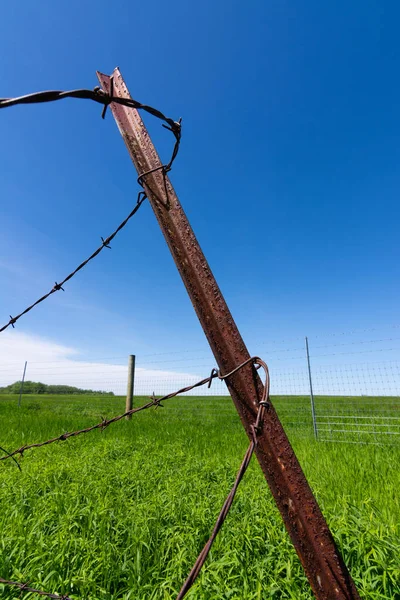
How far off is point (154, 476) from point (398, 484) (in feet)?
8.90

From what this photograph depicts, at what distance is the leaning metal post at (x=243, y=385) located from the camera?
1.02 m

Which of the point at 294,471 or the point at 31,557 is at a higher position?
the point at 294,471

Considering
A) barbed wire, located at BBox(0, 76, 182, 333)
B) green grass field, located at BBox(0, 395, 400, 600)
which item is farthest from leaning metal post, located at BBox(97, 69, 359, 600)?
green grass field, located at BBox(0, 395, 400, 600)

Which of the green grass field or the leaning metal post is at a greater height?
the leaning metal post

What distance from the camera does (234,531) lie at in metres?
2.42

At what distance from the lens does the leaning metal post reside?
40.1 inches

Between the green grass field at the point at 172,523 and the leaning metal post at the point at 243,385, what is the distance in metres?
1.08

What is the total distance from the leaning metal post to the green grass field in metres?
1.08

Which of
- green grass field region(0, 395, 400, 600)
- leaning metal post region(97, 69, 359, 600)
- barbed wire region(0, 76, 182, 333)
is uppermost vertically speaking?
barbed wire region(0, 76, 182, 333)

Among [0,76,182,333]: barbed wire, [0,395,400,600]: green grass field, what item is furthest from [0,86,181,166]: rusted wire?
[0,395,400,600]: green grass field

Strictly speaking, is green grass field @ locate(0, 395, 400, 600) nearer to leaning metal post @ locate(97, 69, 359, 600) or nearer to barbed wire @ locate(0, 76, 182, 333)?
leaning metal post @ locate(97, 69, 359, 600)

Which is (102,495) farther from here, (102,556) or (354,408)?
(354,408)

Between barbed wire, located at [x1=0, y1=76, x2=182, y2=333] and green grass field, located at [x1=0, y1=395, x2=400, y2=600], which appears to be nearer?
barbed wire, located at [x1=0, y1=76, x2=182, y2=333]

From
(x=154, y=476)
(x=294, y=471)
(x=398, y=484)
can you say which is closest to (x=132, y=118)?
(x=294, y=471)
